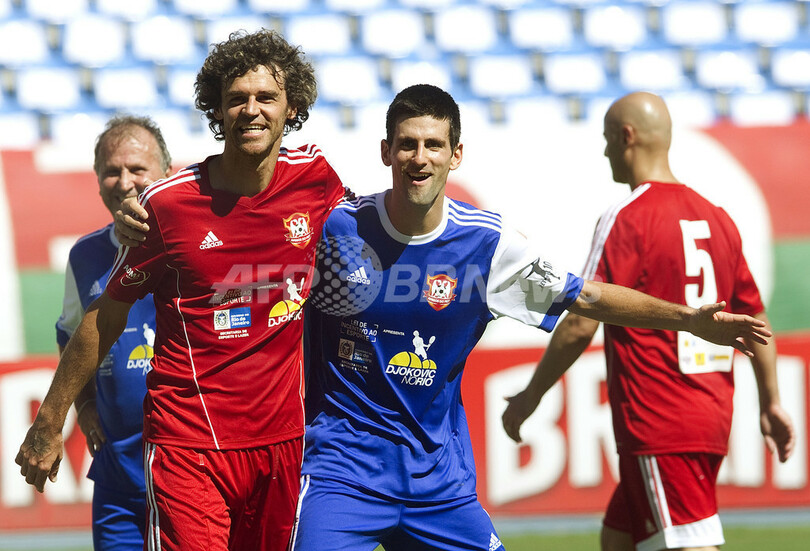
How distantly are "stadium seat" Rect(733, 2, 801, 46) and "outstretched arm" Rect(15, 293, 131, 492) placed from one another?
9119 millimetres

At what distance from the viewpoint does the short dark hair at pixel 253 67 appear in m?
3.48

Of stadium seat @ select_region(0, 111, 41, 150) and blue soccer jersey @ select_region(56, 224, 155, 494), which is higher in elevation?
stadium seat @ select_region(0, 111, 41, 150)

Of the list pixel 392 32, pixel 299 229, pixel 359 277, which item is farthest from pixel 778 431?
pixel 392 32

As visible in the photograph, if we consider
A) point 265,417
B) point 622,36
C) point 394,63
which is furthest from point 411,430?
point 622,36

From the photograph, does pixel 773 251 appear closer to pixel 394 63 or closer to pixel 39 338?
pixel 394 63

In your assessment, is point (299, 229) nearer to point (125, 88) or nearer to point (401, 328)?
point (401, 328)

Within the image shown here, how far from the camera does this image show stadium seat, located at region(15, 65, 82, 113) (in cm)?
977

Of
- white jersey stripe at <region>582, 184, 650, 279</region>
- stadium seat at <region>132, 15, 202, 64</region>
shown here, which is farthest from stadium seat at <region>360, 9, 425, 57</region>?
white jersey stripe at <region>582, 184, 650, 279</region>

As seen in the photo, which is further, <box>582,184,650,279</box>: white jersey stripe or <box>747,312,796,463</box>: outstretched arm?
<box>747,312,796,463</box>: outstretched arm

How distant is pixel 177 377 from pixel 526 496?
14.0 feet

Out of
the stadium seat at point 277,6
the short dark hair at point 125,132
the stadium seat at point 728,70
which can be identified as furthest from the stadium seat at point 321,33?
the short dark hair at point 125,132

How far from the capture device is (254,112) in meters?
3.37

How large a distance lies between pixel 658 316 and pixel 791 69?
25.5 feet

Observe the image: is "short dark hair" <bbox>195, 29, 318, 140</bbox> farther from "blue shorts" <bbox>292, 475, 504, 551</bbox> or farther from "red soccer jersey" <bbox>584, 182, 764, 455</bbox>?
"red soccer jersey" <bbox>584, 182, 764, 455</bbox>
